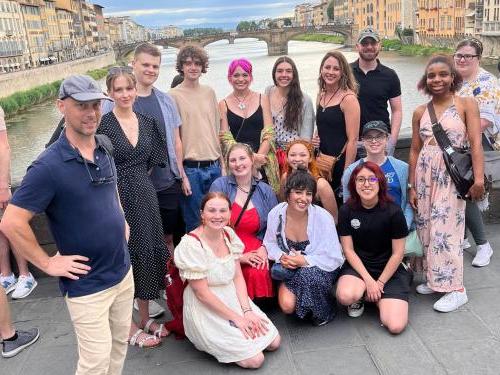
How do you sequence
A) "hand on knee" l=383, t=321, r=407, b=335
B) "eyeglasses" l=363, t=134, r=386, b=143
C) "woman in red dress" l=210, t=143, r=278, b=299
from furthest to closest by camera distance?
"eyeglasses" l=363, t=134, r=386, b=143
"woman in red dress" l=210, t=143, r=278, b=299
"hand on knee" l=383, t=321, r=407, b=335

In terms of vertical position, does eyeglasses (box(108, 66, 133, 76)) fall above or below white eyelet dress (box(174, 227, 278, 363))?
above

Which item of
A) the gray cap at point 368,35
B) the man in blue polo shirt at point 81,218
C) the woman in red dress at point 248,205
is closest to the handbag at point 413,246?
the woman in red dress at point 248,205

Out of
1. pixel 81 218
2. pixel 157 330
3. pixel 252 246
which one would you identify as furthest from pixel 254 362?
pixel 81 218

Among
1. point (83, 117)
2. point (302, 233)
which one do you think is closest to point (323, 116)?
point (302, 233)

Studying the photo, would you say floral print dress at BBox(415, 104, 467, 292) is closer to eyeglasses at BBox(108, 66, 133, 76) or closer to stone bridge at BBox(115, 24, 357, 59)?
eyeglasses at BBox(108, 66, 133, 76)

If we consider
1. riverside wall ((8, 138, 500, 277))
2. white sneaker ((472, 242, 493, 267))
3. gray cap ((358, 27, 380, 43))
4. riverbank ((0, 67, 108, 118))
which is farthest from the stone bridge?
white sneaker ((472, 242, 493, 267))

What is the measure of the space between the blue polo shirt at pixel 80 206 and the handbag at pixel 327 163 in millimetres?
1632

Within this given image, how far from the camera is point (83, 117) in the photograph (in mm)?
1829

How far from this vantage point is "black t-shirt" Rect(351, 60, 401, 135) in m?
3.46

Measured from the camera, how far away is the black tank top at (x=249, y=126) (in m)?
3.37

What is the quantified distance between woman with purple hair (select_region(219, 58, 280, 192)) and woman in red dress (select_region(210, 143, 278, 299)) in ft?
0.90

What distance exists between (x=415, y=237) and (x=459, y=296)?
40 centimetres

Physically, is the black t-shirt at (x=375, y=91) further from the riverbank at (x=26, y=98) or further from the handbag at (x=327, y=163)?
the riverbank at (x=26, y=98)

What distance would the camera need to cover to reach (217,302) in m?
2.54
